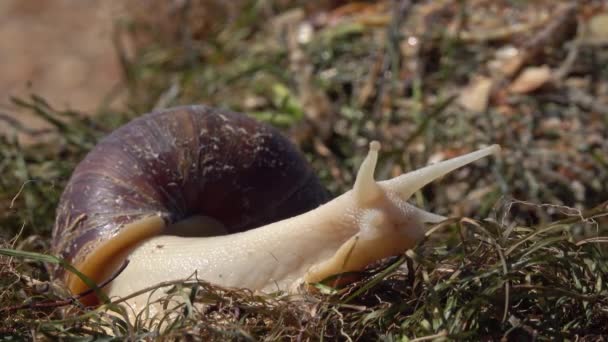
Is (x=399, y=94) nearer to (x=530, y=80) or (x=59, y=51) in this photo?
(x=530, y=80)

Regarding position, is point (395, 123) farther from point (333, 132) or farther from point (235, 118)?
point (235, 118)

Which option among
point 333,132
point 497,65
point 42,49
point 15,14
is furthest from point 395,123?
point 15,14

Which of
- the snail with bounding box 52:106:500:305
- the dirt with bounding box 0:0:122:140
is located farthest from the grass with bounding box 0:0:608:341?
the dirt with bounding box 0:0:122:140

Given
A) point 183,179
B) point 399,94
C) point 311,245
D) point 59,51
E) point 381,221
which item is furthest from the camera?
point 59,51

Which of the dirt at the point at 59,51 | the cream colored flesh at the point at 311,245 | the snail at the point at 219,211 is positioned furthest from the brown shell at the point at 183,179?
the dirt at the point at 59,51

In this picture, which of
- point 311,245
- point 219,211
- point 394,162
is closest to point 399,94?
point 394,162

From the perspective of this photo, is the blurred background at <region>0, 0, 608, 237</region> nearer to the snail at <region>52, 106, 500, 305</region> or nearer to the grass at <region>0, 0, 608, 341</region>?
the grass at <region>0, 0, 608, 341</region>

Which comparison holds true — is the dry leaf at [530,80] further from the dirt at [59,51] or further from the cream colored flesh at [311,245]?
the dirt at [59,51]
